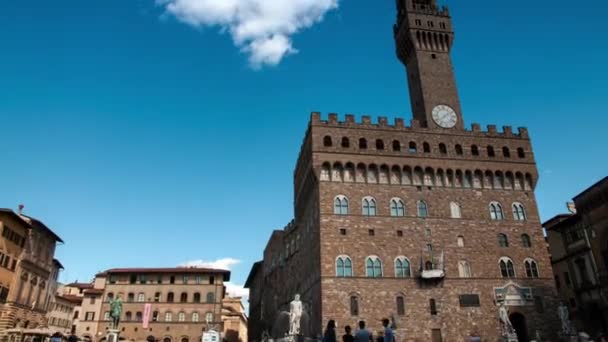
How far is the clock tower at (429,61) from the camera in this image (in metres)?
38.3

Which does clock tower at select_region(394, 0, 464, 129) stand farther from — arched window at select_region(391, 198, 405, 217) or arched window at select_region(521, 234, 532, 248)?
arched window at select_region(521, 234, 532, 248)

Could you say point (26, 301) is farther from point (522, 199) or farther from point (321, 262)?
point (522, 199)

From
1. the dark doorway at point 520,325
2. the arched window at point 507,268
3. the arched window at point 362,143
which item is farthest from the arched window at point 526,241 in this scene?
the arched window at point 362,143

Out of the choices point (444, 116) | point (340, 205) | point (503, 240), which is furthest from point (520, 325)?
point (444, 116)

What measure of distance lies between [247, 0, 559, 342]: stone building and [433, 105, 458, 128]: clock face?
3.8 inches

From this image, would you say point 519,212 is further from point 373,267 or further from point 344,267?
point 344,267

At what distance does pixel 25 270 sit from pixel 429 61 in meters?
40.5

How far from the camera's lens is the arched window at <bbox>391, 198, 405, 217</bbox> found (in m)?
34.0

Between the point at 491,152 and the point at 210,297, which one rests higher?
the point at 491,152

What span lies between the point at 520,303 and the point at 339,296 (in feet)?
44.2

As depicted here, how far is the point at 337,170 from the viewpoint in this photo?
34469 millimetres

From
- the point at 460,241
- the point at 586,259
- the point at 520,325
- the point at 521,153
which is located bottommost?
the point at 520,325

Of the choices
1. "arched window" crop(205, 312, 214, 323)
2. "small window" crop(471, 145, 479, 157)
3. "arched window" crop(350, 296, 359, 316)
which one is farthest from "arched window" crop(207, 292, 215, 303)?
"small window" crop(471, 145, 479, 157)

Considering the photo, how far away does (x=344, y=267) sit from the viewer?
31.8 metres
